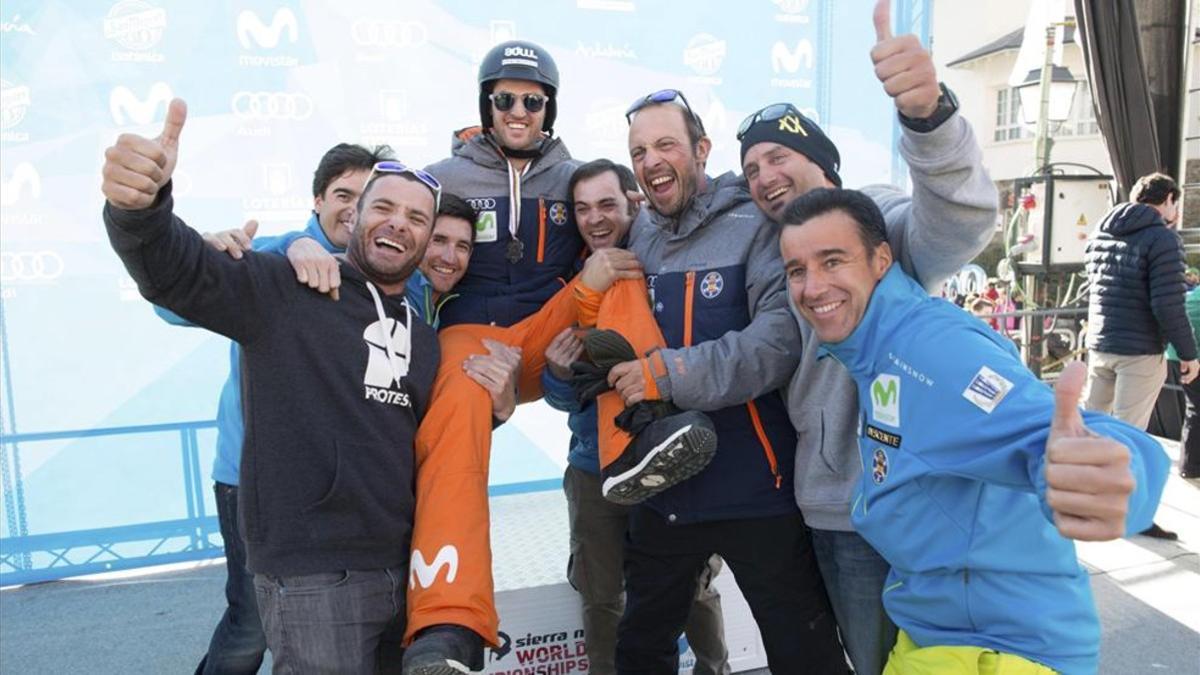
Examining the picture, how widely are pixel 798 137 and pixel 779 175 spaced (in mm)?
113

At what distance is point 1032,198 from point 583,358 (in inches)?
250

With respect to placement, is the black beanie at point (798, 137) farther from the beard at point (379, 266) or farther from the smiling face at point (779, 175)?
the beard at point (379, 266)

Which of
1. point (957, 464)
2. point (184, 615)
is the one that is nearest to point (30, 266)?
point (184, 615)

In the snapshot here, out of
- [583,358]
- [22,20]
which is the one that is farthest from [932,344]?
[22,20]

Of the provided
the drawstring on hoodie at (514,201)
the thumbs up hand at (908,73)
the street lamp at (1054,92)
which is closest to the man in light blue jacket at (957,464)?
the thumbs up hand at (908,73)

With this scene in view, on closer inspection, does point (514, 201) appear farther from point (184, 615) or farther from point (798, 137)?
point (184, 615)

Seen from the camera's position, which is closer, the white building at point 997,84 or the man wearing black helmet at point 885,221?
the man wearing black helmet at point 885,221

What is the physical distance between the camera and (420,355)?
183 cm

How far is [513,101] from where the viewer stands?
2.41m

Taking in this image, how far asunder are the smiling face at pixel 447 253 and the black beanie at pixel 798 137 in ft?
3.01

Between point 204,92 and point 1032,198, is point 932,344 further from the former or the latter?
point 1032,198

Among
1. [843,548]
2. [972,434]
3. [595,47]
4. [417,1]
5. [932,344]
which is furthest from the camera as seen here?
[595,47]

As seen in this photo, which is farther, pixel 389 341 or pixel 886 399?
pixel 389 341

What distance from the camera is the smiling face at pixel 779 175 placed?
1925 mm
